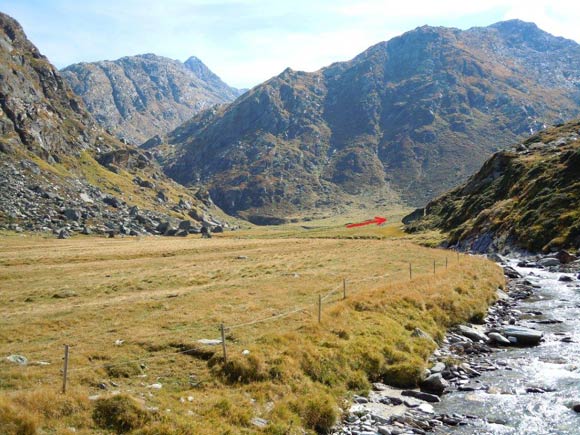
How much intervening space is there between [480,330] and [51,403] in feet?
86.2

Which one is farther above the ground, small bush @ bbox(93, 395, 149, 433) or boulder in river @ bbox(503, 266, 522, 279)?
small bush @ bbox(93, 395, 149, 433)

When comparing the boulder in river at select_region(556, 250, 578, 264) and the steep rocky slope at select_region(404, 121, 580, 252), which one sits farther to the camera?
the steep rocky slope at select_region(404, 121, 580, 252)

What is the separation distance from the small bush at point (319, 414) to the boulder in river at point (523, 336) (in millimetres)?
15931

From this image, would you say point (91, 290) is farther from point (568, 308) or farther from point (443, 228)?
point (443, 228)

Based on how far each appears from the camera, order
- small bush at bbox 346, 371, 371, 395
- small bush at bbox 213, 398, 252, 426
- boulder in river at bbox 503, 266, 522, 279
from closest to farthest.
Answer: small bush at bbox 213, 398, 252, 426, small bush at bbox 346, 371, 371, 395, boulder in river at bbox 503, 266, 522, 279

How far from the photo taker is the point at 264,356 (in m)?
20.0

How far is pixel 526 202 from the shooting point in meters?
82.3

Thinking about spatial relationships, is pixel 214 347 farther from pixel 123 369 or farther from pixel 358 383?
pixel 358 383

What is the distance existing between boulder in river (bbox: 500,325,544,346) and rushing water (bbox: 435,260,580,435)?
60 centimetres

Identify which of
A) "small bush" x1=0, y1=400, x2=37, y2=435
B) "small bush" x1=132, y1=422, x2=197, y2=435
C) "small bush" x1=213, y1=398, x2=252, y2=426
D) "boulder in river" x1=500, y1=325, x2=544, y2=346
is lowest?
"boulder in river" x1=500, y1=325, x2=544, y2=346

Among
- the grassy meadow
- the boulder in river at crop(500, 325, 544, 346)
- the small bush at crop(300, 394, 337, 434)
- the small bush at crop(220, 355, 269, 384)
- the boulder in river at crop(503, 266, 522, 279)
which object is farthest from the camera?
the boulder in river at crop(503, 266, 522, 279)

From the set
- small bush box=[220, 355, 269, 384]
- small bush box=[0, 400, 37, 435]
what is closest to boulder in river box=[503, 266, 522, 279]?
small bush box=[220, 355, 269, 384]

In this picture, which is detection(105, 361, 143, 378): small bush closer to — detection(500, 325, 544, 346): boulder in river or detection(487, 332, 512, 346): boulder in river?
detection(487, 332, 512, 346): boulder in river

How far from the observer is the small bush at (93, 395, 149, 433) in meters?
14.3
